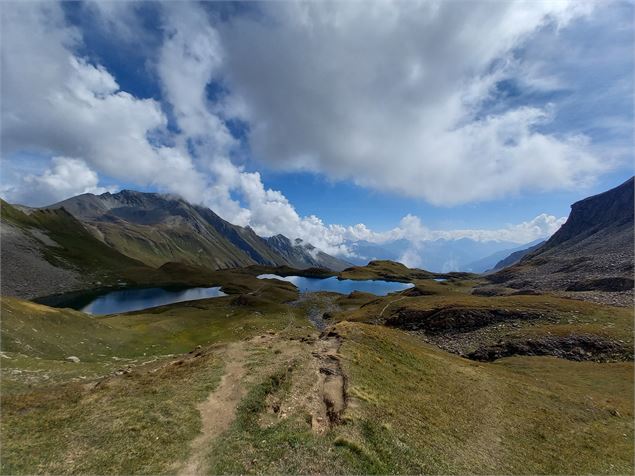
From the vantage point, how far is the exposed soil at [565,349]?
53719 millimetres

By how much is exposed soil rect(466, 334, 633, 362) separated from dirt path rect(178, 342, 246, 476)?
46.0m

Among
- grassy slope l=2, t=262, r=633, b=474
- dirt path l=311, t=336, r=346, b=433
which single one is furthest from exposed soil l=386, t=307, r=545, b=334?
dirt path l=311, t=336, r=346, b=433

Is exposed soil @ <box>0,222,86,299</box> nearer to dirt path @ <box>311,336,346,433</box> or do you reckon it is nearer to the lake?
the lake

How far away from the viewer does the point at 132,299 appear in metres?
152

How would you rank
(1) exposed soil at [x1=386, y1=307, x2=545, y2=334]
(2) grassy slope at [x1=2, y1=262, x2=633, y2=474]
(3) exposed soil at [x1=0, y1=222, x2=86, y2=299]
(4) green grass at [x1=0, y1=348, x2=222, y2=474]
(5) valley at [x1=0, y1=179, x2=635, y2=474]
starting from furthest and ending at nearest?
(3) exposed soil at [x1=0, y1=222, x2=86, y2=299] < (1) exposed soil at [x1=386, y1=307, x2=545, y2=334] < (5) valley at [x1=0, y1=179, x2=635, y2=474] < (2) grassy slope at [x1=2, y1=262, x2=633, y2=474] < (4) green grass at [x1=0, y1=348, x2=222, y2=474]

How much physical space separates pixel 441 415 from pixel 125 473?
24.0 m

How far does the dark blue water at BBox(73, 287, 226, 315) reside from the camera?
132375mm

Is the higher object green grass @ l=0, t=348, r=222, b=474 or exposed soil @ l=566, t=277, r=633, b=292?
exposed soil @ l=566, t=277, r=633, b=292

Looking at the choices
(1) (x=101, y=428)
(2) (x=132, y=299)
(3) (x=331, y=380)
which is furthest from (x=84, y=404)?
(2) (x=132, y=299)

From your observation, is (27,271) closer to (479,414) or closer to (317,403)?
(317,403)

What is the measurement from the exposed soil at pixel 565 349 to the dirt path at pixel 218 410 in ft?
151

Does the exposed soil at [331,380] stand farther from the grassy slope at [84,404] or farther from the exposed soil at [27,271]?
the exposed soil at [27,271]

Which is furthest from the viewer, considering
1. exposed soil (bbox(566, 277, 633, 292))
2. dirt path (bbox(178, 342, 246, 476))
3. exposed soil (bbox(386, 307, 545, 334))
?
exposed soil (bbox(566, 277, 633, 292))

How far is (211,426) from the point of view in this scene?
23.2 metres
